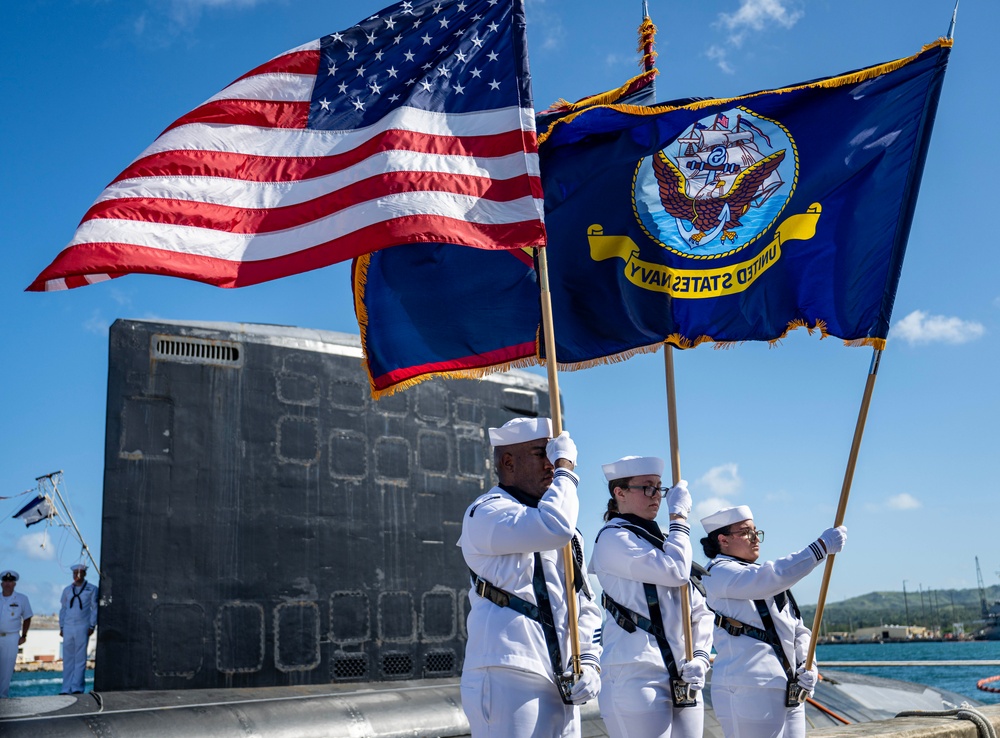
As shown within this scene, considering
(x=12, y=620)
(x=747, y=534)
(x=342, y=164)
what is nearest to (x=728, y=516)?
(x=747, y=534)

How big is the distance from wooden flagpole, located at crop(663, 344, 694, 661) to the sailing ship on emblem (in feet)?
2.53

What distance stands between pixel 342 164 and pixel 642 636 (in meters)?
2.77

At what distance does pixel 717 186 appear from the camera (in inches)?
242

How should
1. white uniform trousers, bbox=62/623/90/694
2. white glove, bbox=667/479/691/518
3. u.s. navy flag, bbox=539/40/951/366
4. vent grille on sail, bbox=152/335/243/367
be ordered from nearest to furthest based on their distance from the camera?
white glove, bbox=667/479/691/518 < u.s. navy flag, bbox=539/40/951/366 < vent grille on sail, bbox=152/335/243/367 < white uniform trousers, bbox=62/623/90/694

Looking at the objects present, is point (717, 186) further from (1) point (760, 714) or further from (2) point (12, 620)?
(2) point (12, 620)

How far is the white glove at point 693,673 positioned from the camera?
488 centimetres

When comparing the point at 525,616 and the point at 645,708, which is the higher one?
the point at 525,616

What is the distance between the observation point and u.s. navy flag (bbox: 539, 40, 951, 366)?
5.98 meters

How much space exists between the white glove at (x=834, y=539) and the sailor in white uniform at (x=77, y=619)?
7.57 m

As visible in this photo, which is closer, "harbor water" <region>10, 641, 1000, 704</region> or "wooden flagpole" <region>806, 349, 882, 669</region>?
"wooden flagpole" <region>806, 349, 882, 669</region>

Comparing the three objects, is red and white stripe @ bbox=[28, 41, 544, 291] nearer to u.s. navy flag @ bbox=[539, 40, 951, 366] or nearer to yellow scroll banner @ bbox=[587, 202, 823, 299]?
u.s. navy flag @ bbox=[539, 40, 951, 366]

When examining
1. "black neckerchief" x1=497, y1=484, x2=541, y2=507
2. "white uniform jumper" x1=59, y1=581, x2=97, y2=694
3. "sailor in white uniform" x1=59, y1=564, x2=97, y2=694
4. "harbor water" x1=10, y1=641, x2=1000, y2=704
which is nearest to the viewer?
"black neckerchief" x1=497, y1=484, x2=541, y2=507

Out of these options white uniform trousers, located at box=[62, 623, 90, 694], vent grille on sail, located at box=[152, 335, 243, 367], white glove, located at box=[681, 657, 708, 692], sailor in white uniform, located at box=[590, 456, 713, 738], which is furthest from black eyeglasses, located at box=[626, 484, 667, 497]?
white uniform trousers, located at box=[62, 623, 90, 694]

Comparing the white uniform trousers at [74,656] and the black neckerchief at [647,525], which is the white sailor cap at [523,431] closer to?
the black neckerchief at [647,525]
